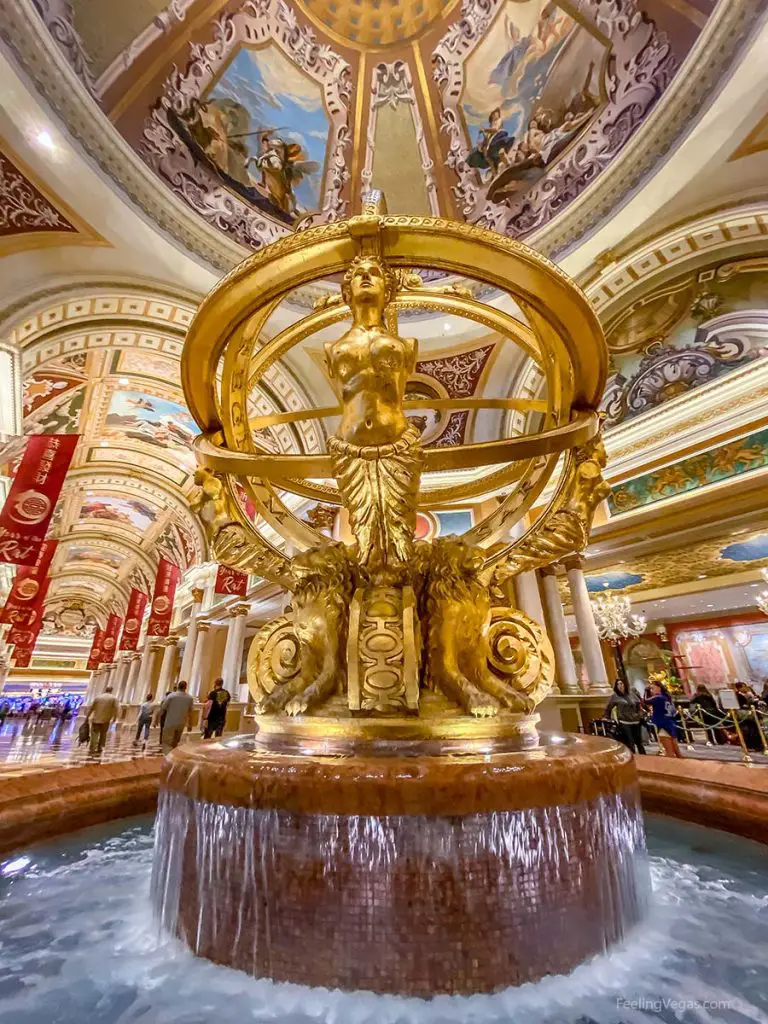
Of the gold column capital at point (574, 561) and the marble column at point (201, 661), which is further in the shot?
the marble column at point (201, 661)

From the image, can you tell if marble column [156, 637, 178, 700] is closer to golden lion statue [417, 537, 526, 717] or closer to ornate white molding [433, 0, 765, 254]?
ornate white molding [433, 0, 765, 254]

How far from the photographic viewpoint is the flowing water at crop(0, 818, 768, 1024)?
991mm

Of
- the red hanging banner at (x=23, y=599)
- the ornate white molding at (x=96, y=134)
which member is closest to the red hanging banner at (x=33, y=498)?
the ornate white molding at (x=96, y=134)

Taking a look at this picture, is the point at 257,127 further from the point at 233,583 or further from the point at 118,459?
the point at 118,459

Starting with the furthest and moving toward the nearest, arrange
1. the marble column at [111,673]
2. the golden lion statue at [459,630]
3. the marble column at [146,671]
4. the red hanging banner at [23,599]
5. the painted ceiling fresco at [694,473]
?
1. the marble column at [111,673]
2. the marble column at [146,671]
3. the red hanging banner at [23,599]
4. the painted ceiling fresco at [694,473]
5. the golden lion statue at [459,630]

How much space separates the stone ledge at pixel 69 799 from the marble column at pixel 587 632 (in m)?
6.99

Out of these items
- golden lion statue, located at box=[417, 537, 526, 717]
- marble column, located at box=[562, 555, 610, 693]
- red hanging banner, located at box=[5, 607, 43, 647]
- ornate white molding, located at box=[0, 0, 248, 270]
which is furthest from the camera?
red hanging banner, located at box=[5, 607, 43, 647]

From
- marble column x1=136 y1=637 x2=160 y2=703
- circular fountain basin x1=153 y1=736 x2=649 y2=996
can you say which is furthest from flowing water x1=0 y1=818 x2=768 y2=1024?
marble column x1=136 y1=637 x2=160 y2=703

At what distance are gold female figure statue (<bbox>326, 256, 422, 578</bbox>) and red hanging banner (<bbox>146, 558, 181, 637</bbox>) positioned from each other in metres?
13.8

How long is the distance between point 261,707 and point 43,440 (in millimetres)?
7364

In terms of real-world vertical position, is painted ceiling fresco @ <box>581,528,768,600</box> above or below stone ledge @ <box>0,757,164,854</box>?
above

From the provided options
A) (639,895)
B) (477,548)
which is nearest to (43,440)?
(477,548)

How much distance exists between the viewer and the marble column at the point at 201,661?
13.5m

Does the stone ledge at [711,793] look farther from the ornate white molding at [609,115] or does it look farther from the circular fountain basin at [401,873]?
the ornate white molding at [609,115]
